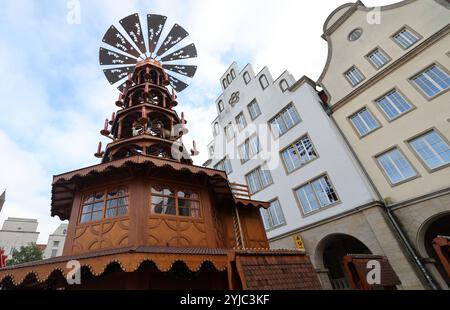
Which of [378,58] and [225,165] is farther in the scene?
[225,165]

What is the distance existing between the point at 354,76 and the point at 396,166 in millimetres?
8090

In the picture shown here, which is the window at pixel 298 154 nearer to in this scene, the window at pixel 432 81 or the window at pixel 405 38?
the window at pixel 432 81

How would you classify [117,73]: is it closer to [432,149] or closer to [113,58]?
[113,58]

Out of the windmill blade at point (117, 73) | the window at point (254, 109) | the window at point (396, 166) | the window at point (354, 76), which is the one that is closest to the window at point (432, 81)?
the window at point (354, 76)

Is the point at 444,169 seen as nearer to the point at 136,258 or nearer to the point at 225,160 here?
the point at 136,258

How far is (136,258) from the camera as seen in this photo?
21.4 ft

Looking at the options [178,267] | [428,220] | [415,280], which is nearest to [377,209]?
[428,220]

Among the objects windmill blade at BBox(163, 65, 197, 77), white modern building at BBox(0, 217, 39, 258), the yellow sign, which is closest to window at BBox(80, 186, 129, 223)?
windmill blade at BBox(163, 65, 197, 77)

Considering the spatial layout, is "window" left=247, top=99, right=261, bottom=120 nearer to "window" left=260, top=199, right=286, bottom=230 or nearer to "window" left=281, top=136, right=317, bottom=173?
"window" left=281, top=136, right=317, bottom=173

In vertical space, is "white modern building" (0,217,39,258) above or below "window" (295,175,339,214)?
above

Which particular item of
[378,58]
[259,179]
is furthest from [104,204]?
[378,58]

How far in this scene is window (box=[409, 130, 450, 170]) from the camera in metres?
12.8

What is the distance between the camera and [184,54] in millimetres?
16828

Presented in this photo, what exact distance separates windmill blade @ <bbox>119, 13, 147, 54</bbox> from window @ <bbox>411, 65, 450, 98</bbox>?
1843 centimetres
